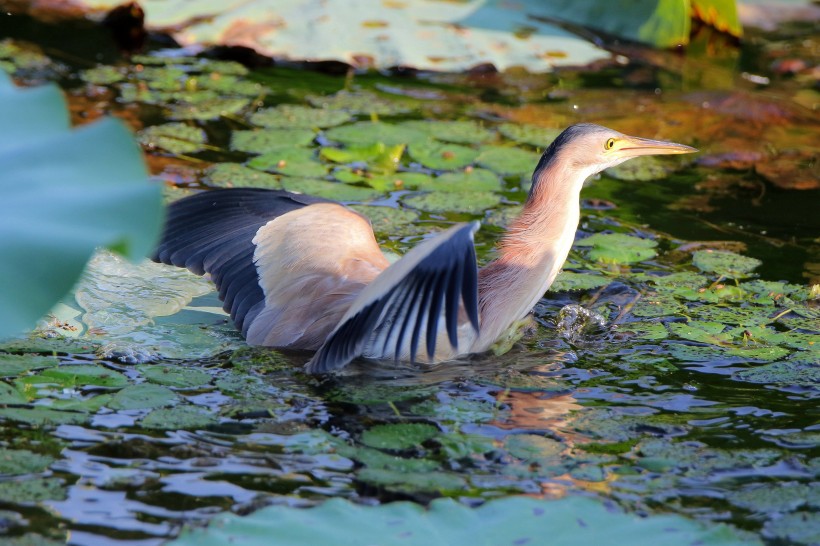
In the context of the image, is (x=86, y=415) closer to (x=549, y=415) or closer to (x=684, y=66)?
(x=549, y=415)

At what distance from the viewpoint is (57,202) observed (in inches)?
111

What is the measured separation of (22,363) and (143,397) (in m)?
0.56

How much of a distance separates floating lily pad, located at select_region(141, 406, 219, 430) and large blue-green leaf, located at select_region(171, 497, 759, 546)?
2.45ft

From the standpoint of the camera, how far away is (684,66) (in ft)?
29.9

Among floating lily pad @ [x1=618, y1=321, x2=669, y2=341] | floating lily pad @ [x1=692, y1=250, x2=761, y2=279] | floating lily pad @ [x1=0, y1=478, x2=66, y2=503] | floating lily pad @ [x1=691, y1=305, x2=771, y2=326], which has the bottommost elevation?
floating lily pad @ [x1=0, y1=478, x2=66, y2=503]

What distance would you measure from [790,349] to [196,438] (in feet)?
8.66

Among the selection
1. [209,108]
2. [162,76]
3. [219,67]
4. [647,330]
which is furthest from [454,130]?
[647,330]

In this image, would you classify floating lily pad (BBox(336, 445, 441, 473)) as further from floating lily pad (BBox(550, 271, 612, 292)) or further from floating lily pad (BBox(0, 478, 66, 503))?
floating lily pad (BBox(550, 271, 612, 292))

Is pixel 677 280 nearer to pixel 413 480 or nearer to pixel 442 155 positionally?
pixel 442 155

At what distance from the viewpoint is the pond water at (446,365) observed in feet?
11.8

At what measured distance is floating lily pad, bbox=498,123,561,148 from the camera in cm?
714

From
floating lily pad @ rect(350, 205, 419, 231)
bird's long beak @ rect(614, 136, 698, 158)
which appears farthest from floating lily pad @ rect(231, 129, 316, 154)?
bird's long beak @ rect(614, 136, 698, 158)

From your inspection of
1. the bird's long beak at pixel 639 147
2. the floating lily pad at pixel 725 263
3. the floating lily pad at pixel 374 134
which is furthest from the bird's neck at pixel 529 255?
the floating lily pad at pixel 374 134

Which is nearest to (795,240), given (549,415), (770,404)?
(770,404)
